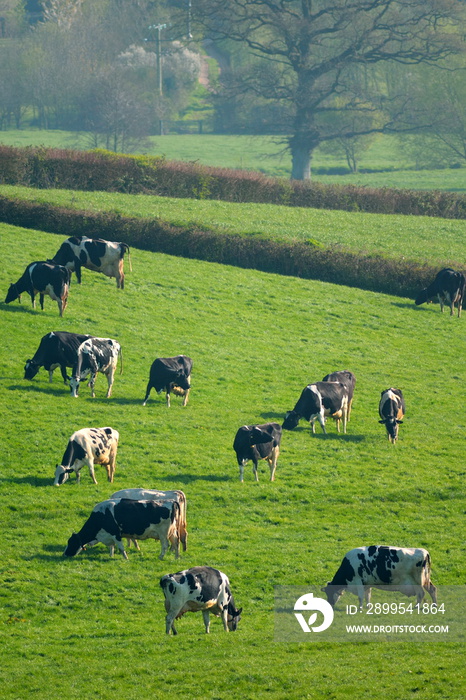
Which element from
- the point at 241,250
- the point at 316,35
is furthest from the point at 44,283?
the point at 316,35

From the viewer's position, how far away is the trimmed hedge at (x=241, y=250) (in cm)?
4428

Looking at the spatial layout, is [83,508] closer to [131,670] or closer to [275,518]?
[275,518]

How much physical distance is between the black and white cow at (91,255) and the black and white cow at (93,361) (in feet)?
30.0

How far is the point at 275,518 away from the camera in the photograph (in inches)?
810

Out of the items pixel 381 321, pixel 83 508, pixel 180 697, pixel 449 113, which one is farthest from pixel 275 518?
pixel 449 113

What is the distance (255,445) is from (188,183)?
1527 inches

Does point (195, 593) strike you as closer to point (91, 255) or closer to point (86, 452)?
point (86, 452)

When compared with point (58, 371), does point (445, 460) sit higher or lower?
lower

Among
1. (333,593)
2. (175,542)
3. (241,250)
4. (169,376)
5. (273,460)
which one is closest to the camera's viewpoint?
(333,593)

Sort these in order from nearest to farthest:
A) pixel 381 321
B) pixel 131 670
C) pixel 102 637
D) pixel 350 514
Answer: pixel 131 670 < pixel 102 637 < pixel 350 514 < pixel 381 321

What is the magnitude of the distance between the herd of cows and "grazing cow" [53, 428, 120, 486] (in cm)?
2

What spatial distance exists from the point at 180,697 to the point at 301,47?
7702 cm

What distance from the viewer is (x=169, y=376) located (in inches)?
1070

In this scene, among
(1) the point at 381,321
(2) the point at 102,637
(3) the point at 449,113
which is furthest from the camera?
(3) the point at 449,113
